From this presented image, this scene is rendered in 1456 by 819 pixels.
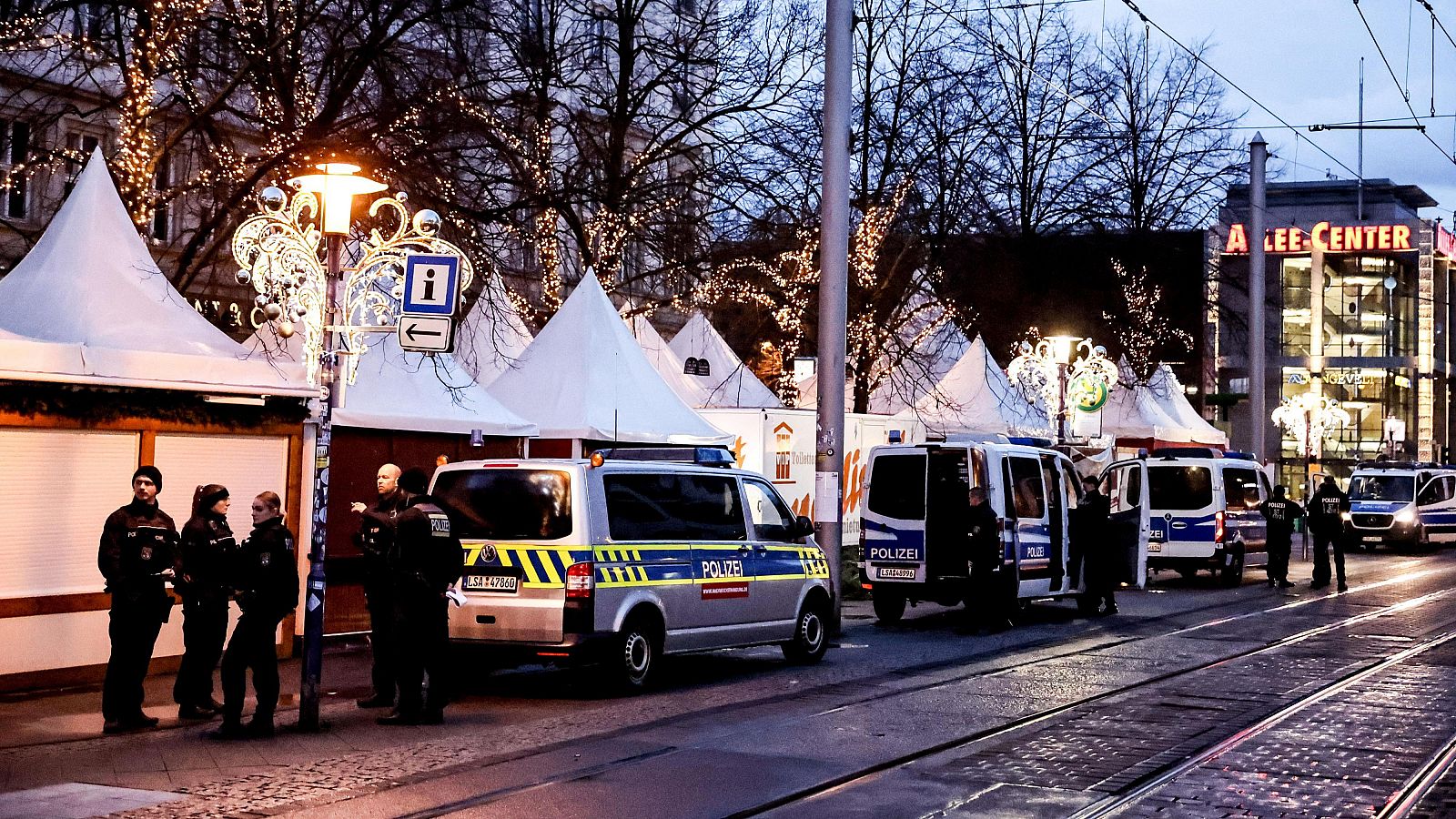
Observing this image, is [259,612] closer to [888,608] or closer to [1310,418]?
[888,608]

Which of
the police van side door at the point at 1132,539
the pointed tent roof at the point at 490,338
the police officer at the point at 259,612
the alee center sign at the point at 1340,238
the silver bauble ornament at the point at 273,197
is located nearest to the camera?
the police officer at the point at 259,612

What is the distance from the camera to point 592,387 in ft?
68.7

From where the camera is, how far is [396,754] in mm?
10547

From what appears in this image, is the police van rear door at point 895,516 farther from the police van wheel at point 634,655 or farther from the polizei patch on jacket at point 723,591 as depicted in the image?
the police van wheel at point 634,655

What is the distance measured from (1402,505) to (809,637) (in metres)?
32.8

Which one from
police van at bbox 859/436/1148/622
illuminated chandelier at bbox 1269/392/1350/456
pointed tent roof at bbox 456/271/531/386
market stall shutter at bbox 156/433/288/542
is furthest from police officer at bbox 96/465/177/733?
illuminated chandelier at bbox 1269/392/1350/456

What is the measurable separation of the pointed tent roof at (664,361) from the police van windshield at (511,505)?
51.0ft

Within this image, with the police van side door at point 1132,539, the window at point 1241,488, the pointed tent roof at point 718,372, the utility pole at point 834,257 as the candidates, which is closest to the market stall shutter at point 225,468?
the utility pole at point 834,257

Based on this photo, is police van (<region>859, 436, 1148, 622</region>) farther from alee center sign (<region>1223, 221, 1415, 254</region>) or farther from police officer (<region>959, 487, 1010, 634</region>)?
alee center sign (<region>1223, 221, 1415, 254</region>)

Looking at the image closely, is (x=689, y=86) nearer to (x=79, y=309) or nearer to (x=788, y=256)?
(x=788, y=256)

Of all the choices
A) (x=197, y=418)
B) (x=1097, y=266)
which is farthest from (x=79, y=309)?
(x=1097, y=266)

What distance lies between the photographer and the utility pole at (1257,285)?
35844 millimetres

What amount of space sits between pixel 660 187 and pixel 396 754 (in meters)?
16.9

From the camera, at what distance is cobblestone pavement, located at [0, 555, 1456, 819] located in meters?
9.30
